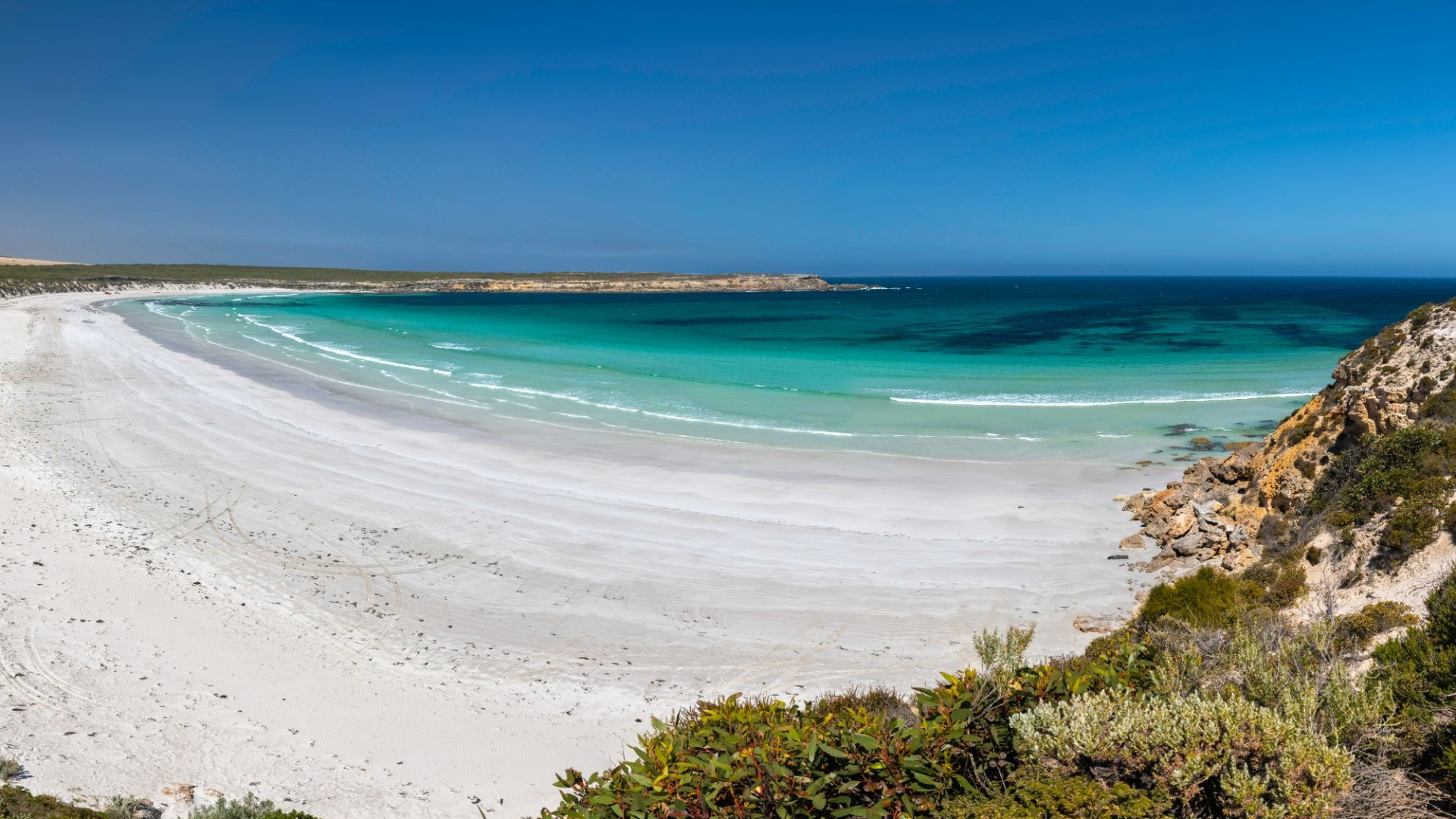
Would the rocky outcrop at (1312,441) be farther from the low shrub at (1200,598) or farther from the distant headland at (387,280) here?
the distant headland at (387,280)

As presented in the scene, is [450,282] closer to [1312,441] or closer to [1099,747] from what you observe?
[1312,441]

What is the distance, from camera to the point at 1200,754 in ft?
12.1

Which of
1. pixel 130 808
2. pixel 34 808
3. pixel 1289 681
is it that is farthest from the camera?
pixel 130 808

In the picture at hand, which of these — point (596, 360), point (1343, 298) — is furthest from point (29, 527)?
point (1343, 298)

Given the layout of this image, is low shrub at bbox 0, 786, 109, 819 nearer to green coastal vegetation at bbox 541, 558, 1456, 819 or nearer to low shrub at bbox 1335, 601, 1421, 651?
green coastal vegetation at bbox 541, 558, 1456, 819

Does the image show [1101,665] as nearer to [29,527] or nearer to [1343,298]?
[29,527]

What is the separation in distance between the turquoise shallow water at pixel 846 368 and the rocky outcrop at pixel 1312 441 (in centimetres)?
577

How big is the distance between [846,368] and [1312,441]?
87.3 ft

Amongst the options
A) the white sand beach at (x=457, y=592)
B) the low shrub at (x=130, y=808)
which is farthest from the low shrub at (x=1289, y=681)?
the low shrub at (x=130, y=808)

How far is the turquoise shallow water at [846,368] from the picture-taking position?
23.7 metres

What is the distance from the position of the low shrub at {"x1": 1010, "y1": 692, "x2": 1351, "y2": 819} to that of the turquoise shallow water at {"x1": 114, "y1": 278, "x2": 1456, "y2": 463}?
54.0ft

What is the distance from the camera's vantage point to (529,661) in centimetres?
948

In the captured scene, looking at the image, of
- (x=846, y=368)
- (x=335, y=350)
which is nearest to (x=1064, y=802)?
(x=846, y=368)

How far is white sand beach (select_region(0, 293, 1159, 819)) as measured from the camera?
753cm
